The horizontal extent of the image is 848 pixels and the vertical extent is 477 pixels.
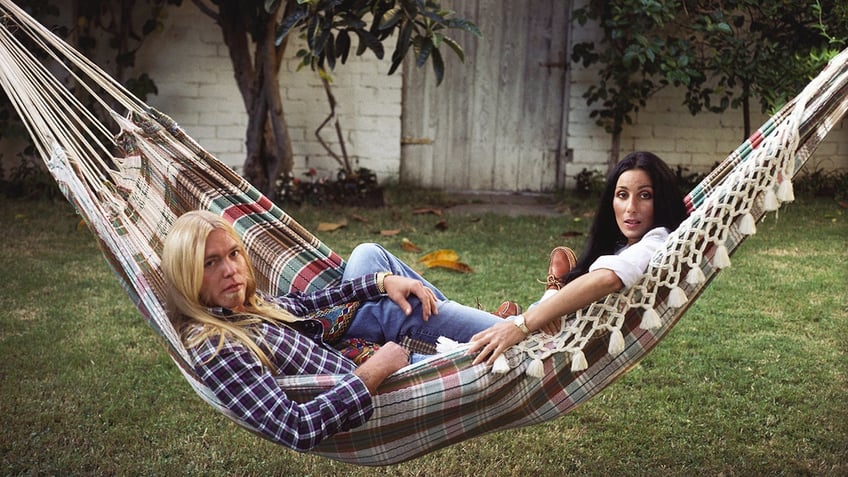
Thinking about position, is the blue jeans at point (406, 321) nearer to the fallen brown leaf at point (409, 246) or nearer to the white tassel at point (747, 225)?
the white tassel at point (747, 225)

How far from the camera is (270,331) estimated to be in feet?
5.31

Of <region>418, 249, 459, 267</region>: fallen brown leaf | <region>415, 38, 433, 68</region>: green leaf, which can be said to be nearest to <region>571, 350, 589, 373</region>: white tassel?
<region>418, 249, 459, 267</region>: fallen brown leaf

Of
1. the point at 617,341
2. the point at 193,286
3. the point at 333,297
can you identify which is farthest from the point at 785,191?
the point at 193,286

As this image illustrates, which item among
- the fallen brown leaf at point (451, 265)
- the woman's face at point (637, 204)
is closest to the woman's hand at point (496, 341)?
the woman's face at point (637, 204)

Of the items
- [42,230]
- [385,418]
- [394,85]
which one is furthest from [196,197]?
[394,85]

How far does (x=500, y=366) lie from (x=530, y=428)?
76cm

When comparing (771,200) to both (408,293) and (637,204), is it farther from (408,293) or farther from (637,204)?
(408,293)

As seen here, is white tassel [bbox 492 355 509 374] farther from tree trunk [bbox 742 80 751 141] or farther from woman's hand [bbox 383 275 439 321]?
tree trunk [bbox 742 80 751 141]

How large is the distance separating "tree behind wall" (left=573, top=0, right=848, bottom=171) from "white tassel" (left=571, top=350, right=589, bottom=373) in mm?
3273

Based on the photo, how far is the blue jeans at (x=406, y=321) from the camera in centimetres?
187

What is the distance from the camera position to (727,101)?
16.3ft

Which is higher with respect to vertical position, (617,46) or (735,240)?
(617,46)

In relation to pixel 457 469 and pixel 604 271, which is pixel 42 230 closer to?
pixel 457 469

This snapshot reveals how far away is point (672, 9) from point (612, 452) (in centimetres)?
318
